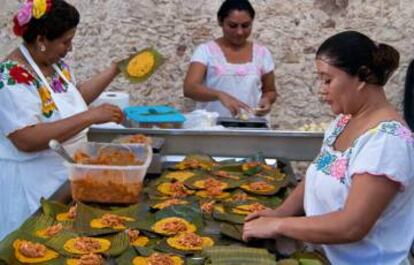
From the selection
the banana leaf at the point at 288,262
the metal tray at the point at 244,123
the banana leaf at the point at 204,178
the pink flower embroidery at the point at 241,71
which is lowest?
the metal tray at the point at 244,123

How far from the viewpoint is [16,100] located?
2600 mm

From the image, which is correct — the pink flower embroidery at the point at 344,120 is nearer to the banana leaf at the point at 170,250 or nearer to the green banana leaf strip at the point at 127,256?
the banana leaf at the point at 170,250

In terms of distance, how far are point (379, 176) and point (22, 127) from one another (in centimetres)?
138

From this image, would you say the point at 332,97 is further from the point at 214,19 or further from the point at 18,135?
the point at 214,19

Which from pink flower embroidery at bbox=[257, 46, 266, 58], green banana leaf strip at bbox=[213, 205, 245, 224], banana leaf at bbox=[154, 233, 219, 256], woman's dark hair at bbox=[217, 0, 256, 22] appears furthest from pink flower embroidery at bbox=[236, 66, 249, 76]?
banana leaf at bbox=[154, 233, 219, 256]

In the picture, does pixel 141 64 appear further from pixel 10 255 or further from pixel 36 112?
pixel 10 255

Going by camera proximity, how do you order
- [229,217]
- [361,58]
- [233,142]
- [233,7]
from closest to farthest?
[361,58] → [229,217] → [233,142] → [233,7]

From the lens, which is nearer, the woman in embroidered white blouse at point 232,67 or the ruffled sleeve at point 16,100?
the ruffled sleeve at point 16,100

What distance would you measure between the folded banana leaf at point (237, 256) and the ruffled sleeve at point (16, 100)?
3.47 feet

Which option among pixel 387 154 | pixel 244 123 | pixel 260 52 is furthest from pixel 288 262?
pixel 260 52

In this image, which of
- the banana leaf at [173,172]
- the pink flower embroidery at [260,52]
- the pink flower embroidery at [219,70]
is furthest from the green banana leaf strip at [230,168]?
the pink flower embroidery at [260,52]

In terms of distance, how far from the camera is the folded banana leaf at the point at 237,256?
1.79m

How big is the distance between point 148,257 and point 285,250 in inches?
15.0

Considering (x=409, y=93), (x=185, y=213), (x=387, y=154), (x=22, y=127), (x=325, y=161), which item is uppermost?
(x=387, y=154)
